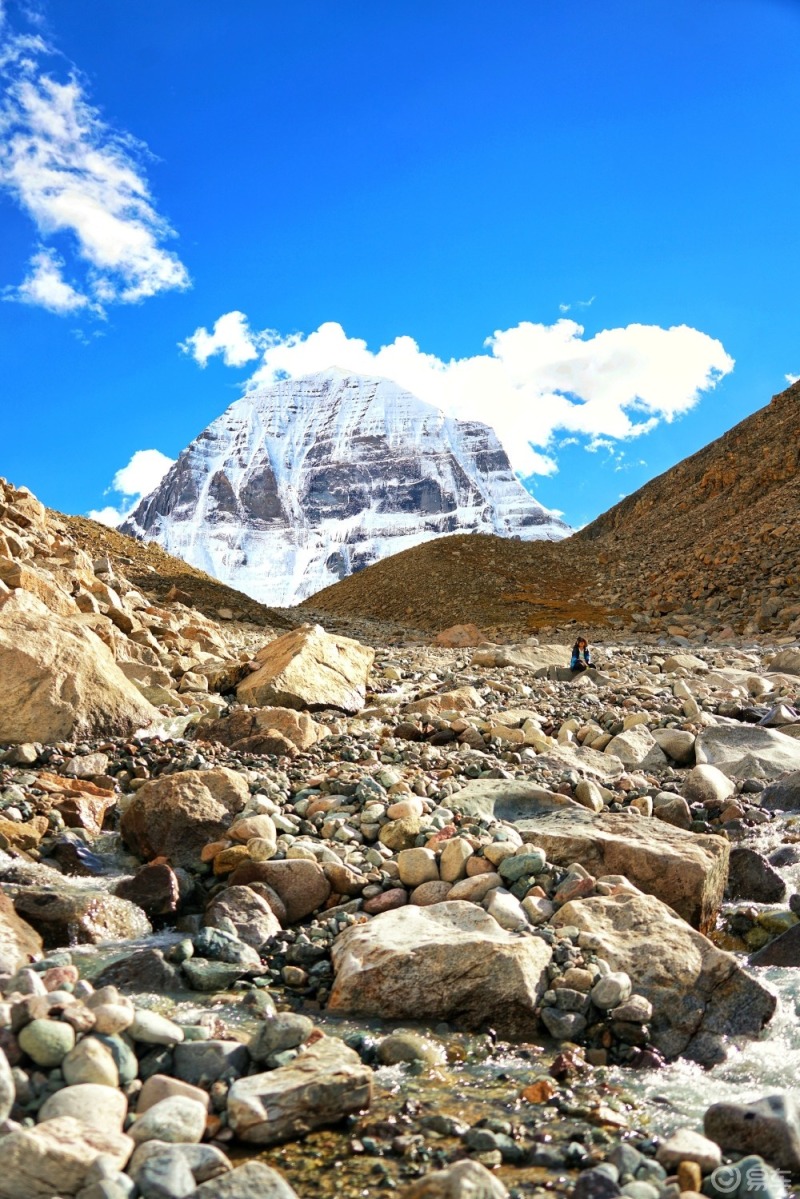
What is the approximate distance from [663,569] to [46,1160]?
3697 cm

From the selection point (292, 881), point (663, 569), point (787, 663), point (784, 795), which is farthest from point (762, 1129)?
point (663, 569)

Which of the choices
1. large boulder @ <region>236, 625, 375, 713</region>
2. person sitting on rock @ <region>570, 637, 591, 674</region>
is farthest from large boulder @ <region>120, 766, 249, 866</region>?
person sitting on rock @ <region>570, 637, 591, 674</region>

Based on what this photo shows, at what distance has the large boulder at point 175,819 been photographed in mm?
6477

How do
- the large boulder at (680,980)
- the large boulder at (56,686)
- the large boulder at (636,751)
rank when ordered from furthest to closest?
1. the large boulder at (636,751)
2. the large boulder at (56,686)
3. the large boulder at (680,980)

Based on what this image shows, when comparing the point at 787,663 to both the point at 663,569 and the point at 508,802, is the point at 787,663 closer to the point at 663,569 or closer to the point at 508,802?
the point at 508,802

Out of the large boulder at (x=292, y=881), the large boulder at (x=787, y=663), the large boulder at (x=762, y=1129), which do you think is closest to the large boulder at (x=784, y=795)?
the large boulder at (x=292, y=881)

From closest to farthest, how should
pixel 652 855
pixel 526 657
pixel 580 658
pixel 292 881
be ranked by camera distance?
pixel 292 881
pixel 652 855
pixel 580 658
pixel 526 657

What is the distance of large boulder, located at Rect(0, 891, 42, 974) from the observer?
4418mm

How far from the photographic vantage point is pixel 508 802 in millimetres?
7566

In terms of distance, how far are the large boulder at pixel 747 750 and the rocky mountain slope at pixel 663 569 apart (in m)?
17.2

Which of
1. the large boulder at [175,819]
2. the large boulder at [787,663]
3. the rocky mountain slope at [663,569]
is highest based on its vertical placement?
the rocky mountain slope at [663,569]

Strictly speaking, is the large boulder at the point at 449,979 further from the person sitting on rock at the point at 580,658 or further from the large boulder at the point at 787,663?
the large boulder at the point at 787,663

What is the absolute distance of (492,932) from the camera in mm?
4875

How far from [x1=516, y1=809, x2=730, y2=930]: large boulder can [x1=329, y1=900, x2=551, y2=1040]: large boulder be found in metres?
1.53
